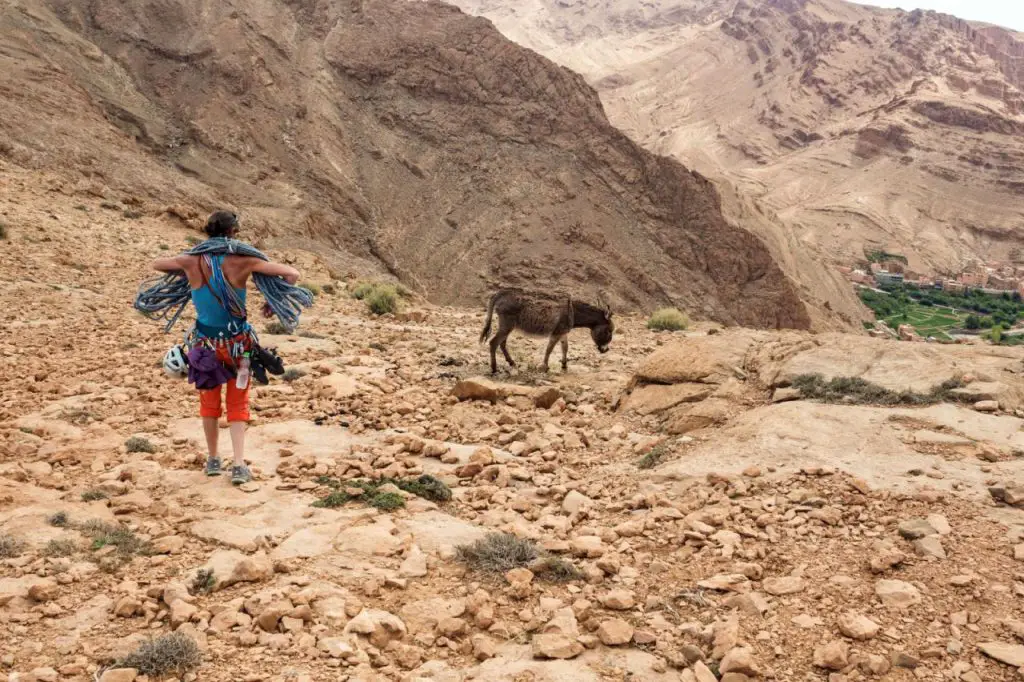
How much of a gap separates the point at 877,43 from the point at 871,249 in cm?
7030

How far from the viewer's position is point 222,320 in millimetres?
6039

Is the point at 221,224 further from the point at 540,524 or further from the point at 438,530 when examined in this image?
the point at 540,524

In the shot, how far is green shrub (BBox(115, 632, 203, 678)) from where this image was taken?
3.57 metres

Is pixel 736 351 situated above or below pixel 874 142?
below

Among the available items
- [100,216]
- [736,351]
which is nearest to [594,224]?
[100,216]

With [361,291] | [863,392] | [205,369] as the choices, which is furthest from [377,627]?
[361,291]

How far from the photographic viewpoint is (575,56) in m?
152

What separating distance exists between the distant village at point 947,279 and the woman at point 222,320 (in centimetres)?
9369

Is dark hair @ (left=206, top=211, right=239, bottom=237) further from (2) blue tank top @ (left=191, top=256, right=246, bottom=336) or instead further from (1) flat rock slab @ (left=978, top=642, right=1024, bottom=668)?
(1) flat rock slab @ (left=978, top=642, right=1024, bottom=668)

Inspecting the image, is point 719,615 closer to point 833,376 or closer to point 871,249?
point 833,376

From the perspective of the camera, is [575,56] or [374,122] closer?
[374,122]

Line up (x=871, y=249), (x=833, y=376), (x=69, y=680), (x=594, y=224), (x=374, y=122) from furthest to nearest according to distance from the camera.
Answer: (x=871, y=249) < (x=374, y=122) < (x=594, y=224) < (x=833, y=376) < (x=69, y=680)

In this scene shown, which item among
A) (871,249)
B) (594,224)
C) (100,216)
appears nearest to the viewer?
(100,216)

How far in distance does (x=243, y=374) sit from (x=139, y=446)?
1501 millimetres
